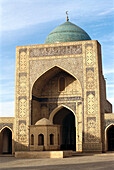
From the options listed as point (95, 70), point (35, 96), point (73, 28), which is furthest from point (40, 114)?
point (73, 28)

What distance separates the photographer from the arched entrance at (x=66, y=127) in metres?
18.5

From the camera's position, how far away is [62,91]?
1773 centimetres

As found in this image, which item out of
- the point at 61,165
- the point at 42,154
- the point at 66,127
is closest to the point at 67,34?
the point at 66,127

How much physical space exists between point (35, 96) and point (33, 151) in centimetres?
481

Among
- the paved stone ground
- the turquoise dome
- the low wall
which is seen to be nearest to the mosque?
A: the turquoise dome

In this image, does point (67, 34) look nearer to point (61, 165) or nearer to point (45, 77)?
point (45, 77)

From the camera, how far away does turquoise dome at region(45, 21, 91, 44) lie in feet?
59.7

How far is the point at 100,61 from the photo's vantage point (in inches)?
682

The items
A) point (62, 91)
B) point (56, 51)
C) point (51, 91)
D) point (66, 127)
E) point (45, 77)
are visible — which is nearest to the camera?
point (56, 51)

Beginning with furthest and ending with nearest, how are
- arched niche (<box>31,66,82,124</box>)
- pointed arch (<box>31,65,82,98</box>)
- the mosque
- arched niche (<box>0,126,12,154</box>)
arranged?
arched niche (<box>0,126,12,154</box>)
arched niche (<box>31,66,82,124</box>)
pointed arch (<box>31,65,82,98</box>)
the mosque

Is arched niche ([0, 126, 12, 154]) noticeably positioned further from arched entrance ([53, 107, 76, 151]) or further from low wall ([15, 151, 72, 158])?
low wall ([15, 151, 72, 158])

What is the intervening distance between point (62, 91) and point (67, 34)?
11.3 ft

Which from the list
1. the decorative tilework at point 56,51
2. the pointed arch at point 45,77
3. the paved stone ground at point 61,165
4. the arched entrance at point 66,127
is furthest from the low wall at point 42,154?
the decorative tilework at point 56,51

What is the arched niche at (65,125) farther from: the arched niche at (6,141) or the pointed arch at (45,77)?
the arched niche at (6,141)
